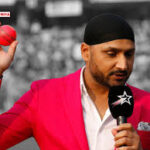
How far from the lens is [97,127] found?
207 centimetres

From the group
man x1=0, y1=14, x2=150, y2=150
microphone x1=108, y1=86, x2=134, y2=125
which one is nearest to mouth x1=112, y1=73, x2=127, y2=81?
man x1=0, y1=14, x2=150, y2=150

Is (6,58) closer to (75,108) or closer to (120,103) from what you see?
(75,108)

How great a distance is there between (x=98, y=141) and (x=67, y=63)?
18.6ft

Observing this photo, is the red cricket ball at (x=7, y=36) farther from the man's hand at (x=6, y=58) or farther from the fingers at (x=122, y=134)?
the fingers at (x=122, y=134)

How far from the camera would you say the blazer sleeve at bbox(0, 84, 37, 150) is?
2010 millimetres

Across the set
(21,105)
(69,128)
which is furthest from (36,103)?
(69,128)

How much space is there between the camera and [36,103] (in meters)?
2.10

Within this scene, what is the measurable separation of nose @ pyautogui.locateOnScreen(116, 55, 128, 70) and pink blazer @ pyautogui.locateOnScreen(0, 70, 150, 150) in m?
0.35

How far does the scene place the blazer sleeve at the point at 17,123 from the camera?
2.01 m

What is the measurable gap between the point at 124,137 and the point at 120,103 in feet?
0.78

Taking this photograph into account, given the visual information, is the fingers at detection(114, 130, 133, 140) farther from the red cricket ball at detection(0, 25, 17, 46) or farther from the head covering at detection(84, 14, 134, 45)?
the red cricket ball at detection(0, 25, 17, 46)

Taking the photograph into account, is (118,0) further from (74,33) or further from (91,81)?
(91,81)

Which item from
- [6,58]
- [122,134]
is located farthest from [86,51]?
[122,134]

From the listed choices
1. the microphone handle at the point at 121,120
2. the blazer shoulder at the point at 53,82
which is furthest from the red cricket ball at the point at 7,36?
the microphone handle at the point at 121,120
